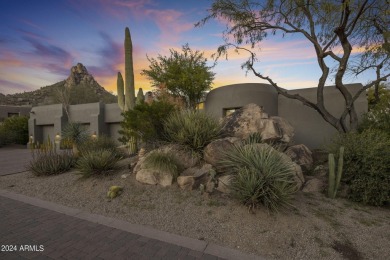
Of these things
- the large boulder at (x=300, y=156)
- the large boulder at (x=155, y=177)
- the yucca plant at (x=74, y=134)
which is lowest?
the large boulder at (x=155, y=177)

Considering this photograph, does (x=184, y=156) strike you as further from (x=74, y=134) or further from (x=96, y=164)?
(x=74, y=134)

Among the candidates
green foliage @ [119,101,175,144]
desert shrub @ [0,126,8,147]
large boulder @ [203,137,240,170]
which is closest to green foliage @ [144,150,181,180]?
large boulder @ [203,137,240,170]

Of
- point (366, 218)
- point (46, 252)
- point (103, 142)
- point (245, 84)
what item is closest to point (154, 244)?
point (46, 252)

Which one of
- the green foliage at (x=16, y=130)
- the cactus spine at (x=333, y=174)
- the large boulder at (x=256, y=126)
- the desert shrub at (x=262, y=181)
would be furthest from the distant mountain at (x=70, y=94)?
the cactus spine at (x=333, y=174)

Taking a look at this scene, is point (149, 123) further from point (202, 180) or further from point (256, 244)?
point (256, 244)

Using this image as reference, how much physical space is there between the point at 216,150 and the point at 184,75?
10183 mm

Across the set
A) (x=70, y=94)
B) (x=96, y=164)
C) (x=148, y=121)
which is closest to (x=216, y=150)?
(x=148, y=121)

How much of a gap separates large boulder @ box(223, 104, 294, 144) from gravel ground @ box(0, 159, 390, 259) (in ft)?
6.83

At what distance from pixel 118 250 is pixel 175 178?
2599 mm

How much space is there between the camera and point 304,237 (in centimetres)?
349

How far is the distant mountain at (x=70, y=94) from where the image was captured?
37.5 meters

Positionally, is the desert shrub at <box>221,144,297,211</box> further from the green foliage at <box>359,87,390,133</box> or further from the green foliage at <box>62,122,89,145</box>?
the green foliage at <box>62,122,89,145</box>

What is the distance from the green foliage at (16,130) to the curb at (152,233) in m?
23.0

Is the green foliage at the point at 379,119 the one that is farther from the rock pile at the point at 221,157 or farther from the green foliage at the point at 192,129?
the green foliage at the point at 192,129
